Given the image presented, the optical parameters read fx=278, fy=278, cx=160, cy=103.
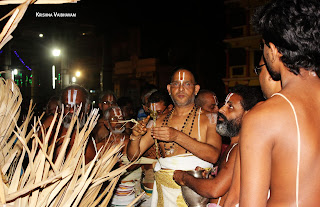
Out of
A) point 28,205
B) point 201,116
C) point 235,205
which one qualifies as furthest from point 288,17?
point 201,116

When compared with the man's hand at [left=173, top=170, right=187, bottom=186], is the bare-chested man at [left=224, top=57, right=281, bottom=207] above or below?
above

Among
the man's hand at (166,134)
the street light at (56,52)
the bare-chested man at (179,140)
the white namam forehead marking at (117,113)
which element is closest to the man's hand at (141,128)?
the bare-chested man at (179,140)

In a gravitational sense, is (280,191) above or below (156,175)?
above

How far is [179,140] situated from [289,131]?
1.84m

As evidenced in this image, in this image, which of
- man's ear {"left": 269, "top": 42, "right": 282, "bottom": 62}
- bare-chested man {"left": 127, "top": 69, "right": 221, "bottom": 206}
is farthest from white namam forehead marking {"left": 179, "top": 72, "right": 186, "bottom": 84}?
man's ear {"left": 269, "top": 42, "right": 282, "bottom": 62}

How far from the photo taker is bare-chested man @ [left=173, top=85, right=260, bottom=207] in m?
2.43

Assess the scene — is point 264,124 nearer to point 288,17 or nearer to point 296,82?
point 296,82

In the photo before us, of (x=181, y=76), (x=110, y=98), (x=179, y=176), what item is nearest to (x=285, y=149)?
(x=179, y=176)

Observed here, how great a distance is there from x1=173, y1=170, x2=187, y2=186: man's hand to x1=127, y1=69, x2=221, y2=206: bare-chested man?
22 cm

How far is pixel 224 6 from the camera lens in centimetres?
2289

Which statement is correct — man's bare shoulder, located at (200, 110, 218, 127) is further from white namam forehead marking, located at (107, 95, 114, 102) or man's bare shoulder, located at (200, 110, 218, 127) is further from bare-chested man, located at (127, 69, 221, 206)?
white namam forehead marking, located at (107, 95, 114, 102)

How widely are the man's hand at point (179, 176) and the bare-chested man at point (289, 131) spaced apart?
156cm

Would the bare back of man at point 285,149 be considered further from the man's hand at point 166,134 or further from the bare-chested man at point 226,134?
the man's hand at point 166,134

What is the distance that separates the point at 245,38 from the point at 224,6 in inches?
139
